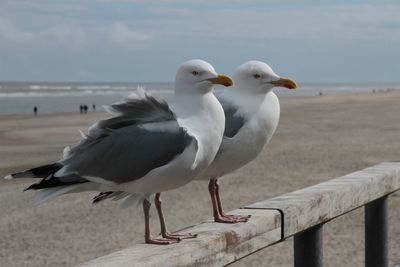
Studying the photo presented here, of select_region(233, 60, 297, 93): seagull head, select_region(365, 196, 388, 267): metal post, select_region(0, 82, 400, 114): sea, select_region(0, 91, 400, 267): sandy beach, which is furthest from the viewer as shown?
select_region(0, 82, 400, 114): sea

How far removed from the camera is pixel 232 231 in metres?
2.82

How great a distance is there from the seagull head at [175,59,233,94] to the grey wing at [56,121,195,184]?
16 cm

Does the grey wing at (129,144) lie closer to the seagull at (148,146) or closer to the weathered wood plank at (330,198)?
the seagull at (148,146)

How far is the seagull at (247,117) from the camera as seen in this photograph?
337cm

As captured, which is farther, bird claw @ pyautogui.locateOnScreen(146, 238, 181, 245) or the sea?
the sea

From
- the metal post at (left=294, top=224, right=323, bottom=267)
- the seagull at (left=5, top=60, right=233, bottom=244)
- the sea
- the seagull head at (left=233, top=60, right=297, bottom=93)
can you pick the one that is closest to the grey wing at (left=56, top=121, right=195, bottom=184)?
the seagull at (left=5, top=60, right=233, bottom=244)

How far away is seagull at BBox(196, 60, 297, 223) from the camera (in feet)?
11.1

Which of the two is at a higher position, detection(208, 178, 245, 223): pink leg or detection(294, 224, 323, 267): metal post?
detection(208, 178, 245, 223): pink leg

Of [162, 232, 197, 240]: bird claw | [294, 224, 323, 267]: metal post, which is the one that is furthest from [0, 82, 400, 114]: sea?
[162, 232, 197, 240]: bird claw

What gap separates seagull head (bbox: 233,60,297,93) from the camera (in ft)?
11.4

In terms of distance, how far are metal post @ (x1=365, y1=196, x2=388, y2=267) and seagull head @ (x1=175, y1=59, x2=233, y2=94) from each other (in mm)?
1312

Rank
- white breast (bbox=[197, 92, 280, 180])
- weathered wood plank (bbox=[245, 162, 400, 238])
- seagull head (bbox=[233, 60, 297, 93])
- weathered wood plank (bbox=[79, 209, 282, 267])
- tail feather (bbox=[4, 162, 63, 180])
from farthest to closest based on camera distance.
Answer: seagull head (bbox=[233, 60, 297, 93]), white breast (bbox=[197, 92, 280, 180]), weathered wood plank (bbox=[245, 162, 400, 238]), tail feather (bbox=[4, 162, 63, 180]), weathered wood plank (bbox=[79, 209, 282, 267])

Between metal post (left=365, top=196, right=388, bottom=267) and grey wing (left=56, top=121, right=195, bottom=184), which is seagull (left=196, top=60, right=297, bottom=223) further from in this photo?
metal post (left=365, top=196, right=388, bottom=267)

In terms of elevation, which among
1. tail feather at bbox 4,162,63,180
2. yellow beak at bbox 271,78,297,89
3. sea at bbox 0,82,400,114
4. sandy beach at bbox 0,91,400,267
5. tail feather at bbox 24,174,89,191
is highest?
yellow beak at bbox 271,78,297,89
